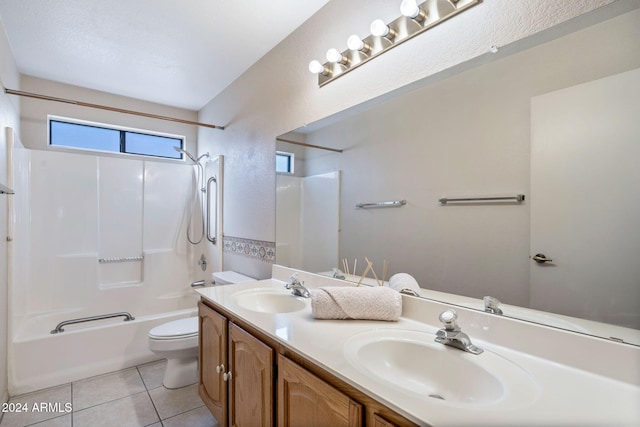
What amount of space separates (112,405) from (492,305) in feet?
7.82

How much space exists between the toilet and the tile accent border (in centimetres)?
68

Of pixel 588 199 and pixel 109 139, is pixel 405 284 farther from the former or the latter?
pixel 109 139

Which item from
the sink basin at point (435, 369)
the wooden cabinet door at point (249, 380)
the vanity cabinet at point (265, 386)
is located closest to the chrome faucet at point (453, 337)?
the sink basin at point (435, 369)

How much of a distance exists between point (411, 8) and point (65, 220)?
10.7 feet

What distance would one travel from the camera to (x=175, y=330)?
7.09 ft

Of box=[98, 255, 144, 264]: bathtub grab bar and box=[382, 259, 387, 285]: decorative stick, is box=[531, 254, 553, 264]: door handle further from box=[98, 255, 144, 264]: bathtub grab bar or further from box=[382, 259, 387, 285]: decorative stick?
box=[98, 255, 144, 264]: bathtub grab bar

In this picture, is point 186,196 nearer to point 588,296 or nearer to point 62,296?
point 62,296

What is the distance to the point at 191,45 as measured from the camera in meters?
2.23

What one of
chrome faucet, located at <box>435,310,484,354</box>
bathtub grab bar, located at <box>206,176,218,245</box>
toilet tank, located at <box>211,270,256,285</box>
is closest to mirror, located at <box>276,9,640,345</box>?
chrome faucet, located at <box>435,310,484,354</box>

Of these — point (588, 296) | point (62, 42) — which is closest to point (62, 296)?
point (62, 42)

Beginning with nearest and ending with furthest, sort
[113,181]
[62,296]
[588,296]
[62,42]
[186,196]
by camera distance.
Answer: [588,296] < [62,42] < [62,296] < [113,181] < [186,196]

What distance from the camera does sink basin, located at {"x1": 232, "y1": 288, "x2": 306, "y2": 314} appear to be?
167cm

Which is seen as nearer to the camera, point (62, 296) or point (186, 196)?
point (62, 296)

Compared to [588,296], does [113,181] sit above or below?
above
